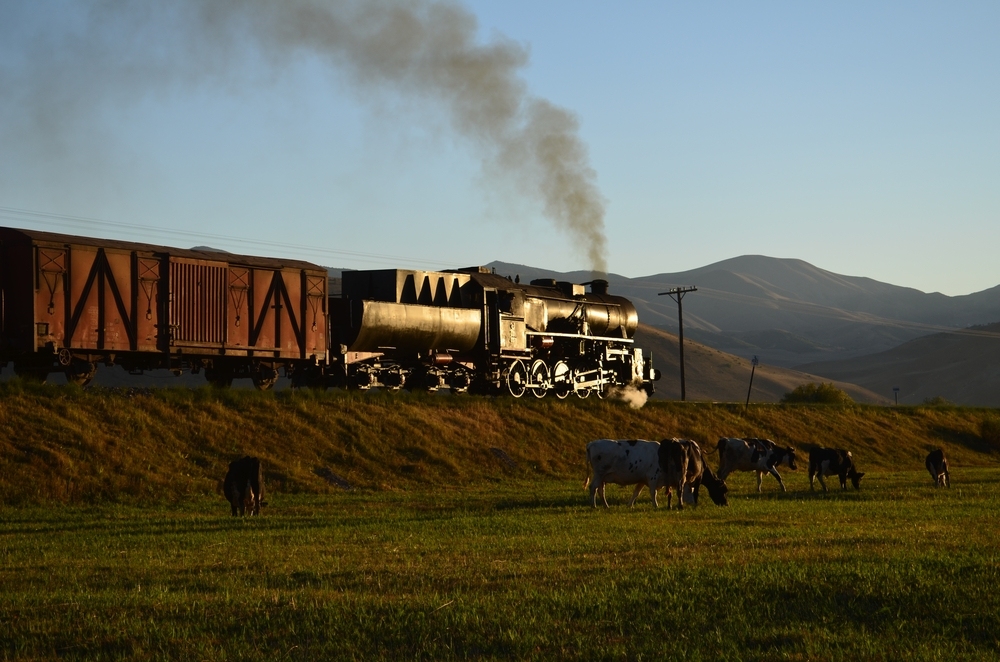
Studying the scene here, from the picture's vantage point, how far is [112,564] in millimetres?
14680

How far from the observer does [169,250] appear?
1260 inches

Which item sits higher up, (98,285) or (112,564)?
(98,285)

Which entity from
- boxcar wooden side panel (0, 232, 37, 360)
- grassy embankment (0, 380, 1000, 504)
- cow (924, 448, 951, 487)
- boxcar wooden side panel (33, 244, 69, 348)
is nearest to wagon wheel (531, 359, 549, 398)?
grassy embankment (0, 380, 1000, 504)

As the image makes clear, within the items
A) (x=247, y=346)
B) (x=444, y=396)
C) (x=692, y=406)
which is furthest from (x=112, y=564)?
(x=692, y=406)

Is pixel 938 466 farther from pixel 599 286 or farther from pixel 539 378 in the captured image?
pixel 599 286

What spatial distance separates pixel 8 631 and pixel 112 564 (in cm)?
461

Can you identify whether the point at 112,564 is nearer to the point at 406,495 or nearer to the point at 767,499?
the point at 406,495

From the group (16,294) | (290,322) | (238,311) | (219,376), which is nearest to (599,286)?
(290,322)

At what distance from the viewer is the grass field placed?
9523mm

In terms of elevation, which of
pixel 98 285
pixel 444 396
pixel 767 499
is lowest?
pixel 767 499

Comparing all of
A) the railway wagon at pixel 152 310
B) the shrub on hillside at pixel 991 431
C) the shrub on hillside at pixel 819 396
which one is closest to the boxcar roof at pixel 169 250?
the railway wagon at pixel 152 310

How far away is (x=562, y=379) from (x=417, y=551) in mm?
30354

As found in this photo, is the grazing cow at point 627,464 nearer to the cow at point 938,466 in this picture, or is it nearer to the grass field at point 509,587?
the grass field at point 509,587

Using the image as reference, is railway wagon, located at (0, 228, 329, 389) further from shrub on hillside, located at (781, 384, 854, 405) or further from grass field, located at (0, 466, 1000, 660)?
shrub on hillside, located at (781, 384, 854, 405)
